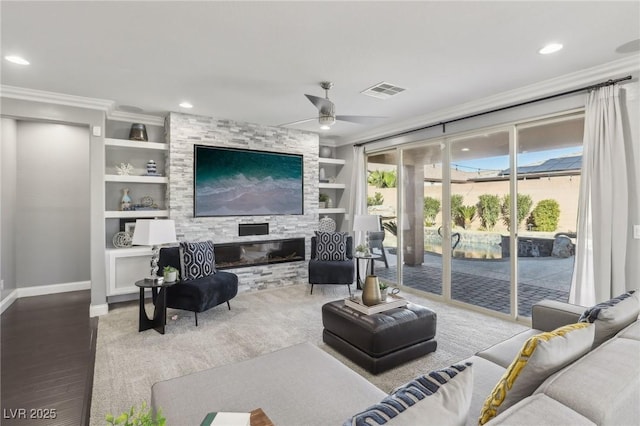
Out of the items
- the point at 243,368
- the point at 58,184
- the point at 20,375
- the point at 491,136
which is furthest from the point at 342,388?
the point at 58,184

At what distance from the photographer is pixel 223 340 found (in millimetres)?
3381

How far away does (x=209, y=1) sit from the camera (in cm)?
216

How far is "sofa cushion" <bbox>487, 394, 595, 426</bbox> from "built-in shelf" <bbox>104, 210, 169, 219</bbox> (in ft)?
15.8

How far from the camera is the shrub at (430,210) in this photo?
5.01 metres

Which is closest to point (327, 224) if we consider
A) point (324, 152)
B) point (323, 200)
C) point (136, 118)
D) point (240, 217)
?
point (323, 200)

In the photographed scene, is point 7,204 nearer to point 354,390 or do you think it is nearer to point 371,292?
point 371,292

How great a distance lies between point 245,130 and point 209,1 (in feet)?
10.7

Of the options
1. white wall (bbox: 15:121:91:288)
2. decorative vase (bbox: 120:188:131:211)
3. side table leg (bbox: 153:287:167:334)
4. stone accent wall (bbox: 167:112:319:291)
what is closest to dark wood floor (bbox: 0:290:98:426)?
side table leg (bbox: 153:287:167:334)

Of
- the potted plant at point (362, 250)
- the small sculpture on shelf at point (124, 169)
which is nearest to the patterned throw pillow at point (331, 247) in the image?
the potted plant at point (362, 250)

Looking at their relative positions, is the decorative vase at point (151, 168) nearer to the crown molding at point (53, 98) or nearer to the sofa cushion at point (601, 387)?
the crown molding at point (53, 98)

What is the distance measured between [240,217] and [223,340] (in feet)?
7.65

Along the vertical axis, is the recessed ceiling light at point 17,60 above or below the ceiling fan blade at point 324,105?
above

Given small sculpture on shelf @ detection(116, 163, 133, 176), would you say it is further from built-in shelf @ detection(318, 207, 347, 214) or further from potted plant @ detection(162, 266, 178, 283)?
built-in shelf @ detection(318, 207, 347, 214)

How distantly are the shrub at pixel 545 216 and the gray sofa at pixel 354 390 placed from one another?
1765 millimetres
